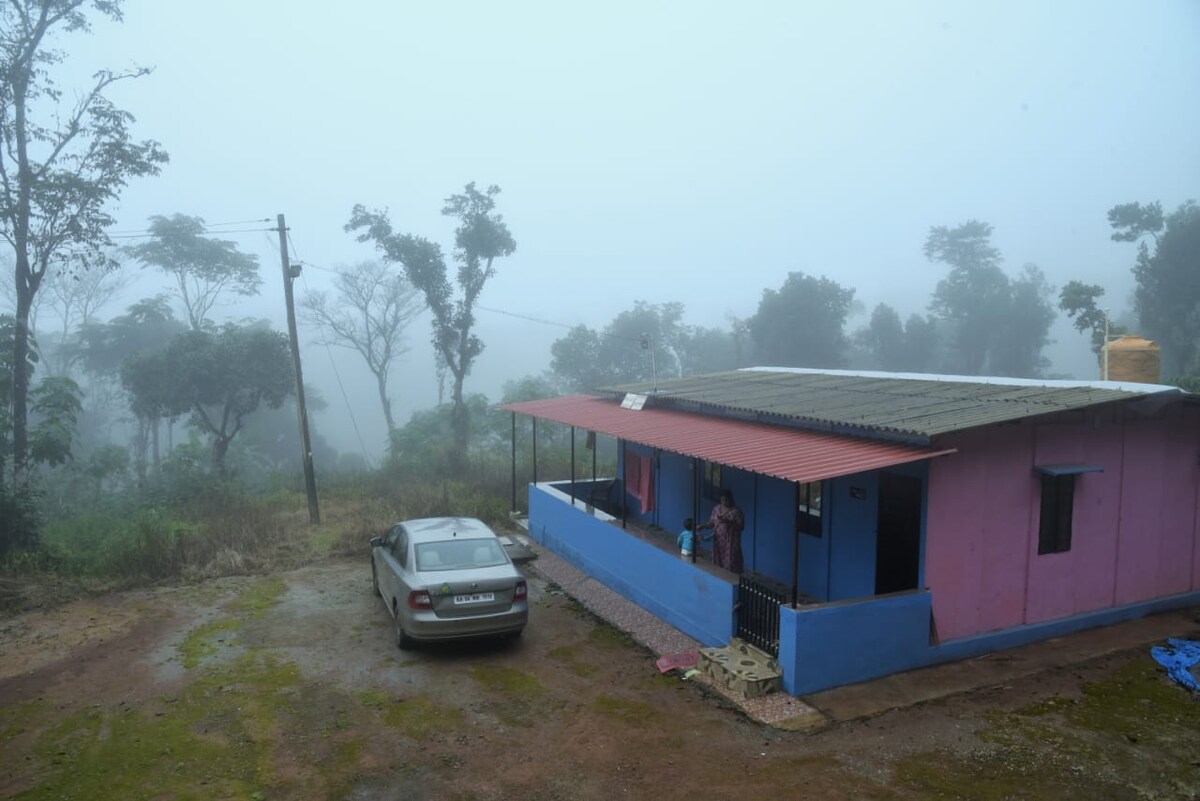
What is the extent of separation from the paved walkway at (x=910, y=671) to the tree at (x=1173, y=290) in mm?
31174

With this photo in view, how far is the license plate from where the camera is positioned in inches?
331

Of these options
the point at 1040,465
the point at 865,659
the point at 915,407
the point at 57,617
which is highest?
the point at 915,407

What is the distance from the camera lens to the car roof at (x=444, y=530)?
931 cm

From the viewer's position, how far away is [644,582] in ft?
33.7

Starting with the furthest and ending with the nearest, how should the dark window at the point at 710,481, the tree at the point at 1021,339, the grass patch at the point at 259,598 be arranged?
1. the tree at the point at 1021,339
2. the dark window at the point at 710,481
3. the grass patch at the point at 259,598

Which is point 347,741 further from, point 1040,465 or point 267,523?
point 267,523

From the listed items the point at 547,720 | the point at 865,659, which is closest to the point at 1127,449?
the point at 865,659

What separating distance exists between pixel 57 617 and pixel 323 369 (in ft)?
209

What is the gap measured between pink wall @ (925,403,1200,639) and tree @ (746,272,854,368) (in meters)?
31.1

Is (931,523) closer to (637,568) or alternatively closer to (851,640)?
(851,640)

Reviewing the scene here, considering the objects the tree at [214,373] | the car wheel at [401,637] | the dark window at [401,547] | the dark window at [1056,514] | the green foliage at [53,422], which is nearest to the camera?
the dark window at [1056,514]

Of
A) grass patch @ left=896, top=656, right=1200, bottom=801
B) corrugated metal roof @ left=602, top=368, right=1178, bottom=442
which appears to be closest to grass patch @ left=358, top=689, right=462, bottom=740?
grass patch @ left=896, top=656, right=1200, bottom=801

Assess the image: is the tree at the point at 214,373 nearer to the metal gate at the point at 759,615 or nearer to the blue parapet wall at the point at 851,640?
the metal gate at the point at 759,615

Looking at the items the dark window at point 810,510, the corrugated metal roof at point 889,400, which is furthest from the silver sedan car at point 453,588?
the corrugated metal roof at point 889,400
